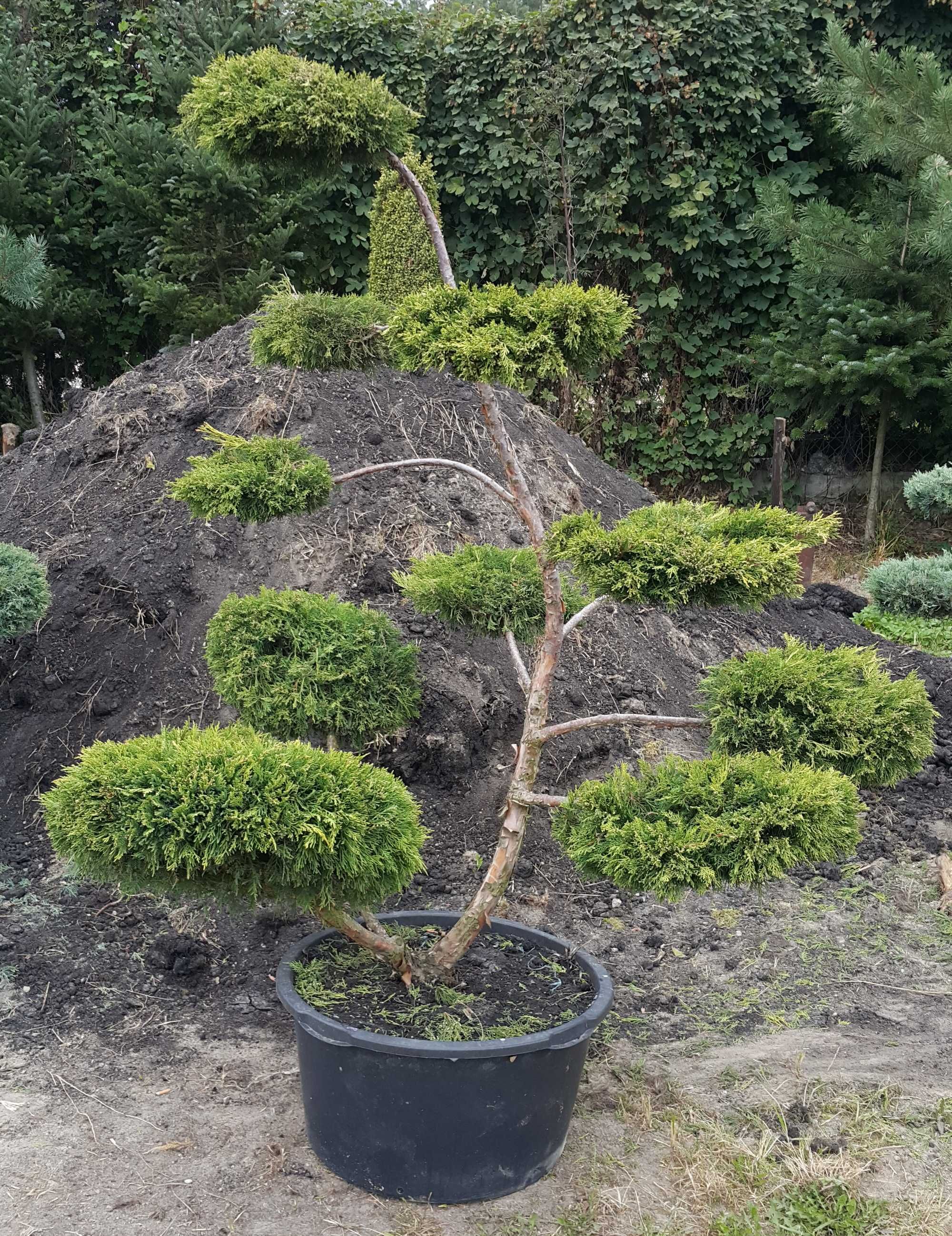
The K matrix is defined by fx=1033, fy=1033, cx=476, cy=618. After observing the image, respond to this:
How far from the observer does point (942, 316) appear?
8.67 m

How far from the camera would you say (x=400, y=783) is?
7.70 feet

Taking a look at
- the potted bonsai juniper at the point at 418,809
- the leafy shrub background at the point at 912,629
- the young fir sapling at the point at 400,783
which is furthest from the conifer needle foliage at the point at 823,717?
the leafy shrub background at the point at 912,629

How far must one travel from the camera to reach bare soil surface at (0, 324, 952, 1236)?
2.51m

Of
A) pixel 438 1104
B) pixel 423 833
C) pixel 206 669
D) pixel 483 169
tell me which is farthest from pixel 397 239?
pixel 438 1104

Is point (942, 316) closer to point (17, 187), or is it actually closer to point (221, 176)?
point (221, 176)

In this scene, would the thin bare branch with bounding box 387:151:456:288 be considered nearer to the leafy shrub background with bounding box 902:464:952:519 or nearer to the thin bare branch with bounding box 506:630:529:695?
the thin bare branch with bounding box 506:630:529:695

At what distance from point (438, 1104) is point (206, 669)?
8.93 ft

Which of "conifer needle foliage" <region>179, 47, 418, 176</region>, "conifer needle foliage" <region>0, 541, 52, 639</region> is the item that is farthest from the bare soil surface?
"conifer needle foliage" <region>179, 47, 418, 176</region>

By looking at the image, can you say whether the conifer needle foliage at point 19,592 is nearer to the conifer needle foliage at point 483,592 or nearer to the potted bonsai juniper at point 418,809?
the potted bonsai juniper at point 418,809

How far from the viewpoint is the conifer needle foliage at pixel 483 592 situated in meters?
2.79

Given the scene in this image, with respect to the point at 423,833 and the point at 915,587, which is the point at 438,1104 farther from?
the point at 915,587

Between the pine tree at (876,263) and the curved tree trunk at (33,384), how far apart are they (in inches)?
259

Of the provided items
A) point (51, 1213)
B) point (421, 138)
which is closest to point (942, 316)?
point (421, 138)

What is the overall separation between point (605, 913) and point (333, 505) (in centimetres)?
244
